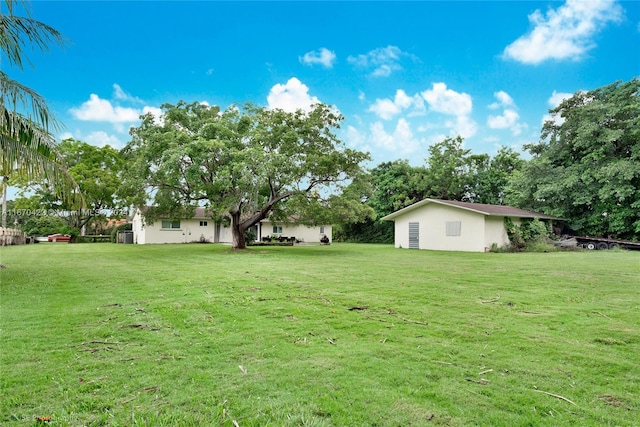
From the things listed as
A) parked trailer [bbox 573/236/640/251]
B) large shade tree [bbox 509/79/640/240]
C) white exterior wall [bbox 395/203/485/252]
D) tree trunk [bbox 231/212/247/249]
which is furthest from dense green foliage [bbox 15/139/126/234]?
parked trailer [bbox 573/236/640/251]

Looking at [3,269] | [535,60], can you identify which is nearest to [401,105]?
[535,60]

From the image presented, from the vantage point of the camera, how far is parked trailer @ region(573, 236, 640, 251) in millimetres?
24419

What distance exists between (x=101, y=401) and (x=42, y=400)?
466mm

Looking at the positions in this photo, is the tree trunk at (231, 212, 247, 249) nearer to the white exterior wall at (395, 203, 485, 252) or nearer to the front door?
the white exterior wall at (395, 203, 485, 252)

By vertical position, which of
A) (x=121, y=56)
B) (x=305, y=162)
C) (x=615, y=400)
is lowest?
(x=615, y=400)

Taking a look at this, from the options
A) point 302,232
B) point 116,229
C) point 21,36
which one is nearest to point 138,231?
point 116,229

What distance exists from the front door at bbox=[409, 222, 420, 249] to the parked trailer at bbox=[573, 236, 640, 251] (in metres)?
11.0

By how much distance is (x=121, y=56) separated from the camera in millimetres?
14930

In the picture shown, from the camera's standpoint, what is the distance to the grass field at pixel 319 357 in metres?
2.77

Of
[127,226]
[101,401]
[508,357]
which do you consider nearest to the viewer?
[101,401]

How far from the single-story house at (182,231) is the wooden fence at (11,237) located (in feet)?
26.2

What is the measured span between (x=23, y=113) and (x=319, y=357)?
9.13 m

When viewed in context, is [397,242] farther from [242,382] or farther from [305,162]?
[242,382]

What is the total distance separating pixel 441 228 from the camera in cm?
2467
